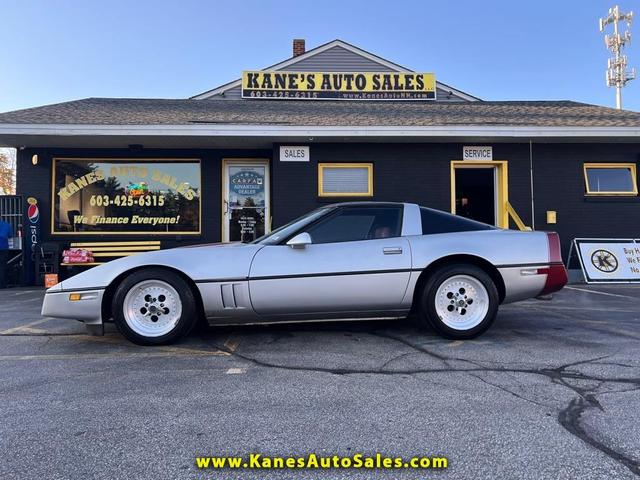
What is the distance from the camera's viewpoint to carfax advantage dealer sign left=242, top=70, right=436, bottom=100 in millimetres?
11820

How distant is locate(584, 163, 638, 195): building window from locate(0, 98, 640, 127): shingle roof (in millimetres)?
971

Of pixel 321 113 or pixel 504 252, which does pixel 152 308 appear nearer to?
pixel 504 252

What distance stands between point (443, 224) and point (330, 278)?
1338 millimetres

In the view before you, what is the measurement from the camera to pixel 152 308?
3.97 metres

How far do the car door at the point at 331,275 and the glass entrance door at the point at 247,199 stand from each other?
5.71m

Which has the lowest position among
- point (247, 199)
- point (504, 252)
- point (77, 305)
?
point (77, 305)

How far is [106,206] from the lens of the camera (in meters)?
9.51

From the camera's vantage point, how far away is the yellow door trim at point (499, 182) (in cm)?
928

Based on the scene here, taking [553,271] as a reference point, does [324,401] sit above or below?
below

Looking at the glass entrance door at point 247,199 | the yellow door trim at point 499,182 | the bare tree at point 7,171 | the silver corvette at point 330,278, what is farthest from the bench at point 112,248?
the bare tree at point 7,171

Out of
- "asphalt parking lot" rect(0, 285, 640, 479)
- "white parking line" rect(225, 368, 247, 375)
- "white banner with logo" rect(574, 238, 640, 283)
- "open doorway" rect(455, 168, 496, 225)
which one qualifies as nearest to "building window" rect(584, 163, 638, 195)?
"white banner with logo" rect(574, 238, 640, 283)

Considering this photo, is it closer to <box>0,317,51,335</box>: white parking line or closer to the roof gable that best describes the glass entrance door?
<box>0,317,51,335</box>: white parking line

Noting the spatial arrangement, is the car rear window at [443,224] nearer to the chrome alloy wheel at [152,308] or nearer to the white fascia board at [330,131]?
the chrome alloy wheel at [152,308]

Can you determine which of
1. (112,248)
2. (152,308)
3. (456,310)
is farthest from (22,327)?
(456,310)
